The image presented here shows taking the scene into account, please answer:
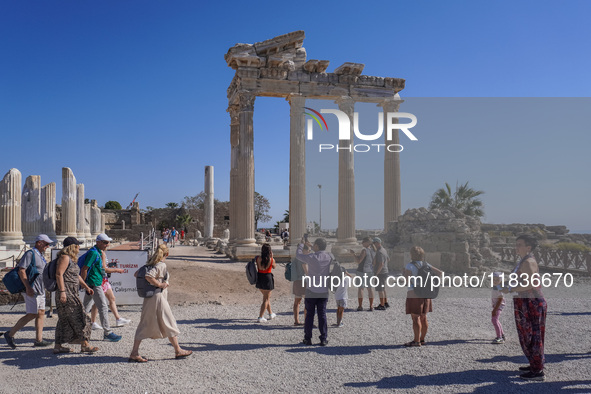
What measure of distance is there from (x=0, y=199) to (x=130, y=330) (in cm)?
1246

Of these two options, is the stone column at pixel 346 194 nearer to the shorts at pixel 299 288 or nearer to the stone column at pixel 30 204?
the stone column at pixel 30 204

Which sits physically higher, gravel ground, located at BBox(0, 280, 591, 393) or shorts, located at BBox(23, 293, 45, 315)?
shorts, located at BBox(23, 293, 45, 315)

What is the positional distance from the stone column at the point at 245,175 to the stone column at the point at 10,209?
8384 mm

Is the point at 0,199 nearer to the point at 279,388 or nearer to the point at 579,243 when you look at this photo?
the point at 279,388

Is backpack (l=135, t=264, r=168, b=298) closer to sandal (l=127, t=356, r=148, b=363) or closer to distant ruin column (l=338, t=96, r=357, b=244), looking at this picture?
sandal (l=127, t=356, r=148, b=363)

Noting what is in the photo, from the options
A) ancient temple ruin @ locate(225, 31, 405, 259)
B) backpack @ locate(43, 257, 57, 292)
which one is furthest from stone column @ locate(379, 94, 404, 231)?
backpack @ locate(43, 257, 57, 292)

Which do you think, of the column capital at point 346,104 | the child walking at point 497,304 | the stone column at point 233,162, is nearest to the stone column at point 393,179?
the column capital at point 346,104

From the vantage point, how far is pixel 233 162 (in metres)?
22.2

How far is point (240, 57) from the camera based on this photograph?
20.0 meters

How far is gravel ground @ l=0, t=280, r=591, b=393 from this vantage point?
517 cm

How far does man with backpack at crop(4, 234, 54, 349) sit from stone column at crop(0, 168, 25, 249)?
11.6 metres

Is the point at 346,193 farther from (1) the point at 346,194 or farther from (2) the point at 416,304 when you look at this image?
(2) the point at 416,304

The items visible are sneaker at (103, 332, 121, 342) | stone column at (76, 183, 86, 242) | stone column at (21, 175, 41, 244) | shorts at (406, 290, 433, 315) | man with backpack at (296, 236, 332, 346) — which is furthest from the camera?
stone column at (76, 183, 86, 242)

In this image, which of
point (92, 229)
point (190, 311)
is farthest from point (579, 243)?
point (92, 229)
